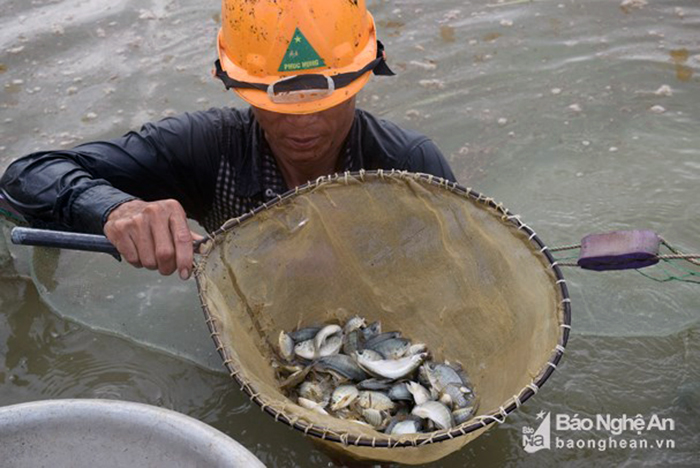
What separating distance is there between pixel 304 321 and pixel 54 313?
5.16 ft

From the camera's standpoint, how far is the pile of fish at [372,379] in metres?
2.45

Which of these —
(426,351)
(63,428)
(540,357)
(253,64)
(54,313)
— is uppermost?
(253,64)

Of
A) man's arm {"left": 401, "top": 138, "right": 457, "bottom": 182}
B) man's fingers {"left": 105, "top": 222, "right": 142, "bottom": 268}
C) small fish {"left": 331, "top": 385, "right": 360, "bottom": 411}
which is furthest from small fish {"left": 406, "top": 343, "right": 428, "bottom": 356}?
man's fingers {"left": 105, "top": 222, "right": 142, "bottom": 268}

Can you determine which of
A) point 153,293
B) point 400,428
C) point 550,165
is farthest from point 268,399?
point 550,165

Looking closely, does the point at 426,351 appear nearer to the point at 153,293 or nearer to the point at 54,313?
the point at 153,293

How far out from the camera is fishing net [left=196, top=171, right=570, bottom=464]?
225 cm

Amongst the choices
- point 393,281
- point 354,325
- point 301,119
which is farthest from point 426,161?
point 354,325

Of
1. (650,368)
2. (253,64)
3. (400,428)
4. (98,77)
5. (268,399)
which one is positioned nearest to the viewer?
(268,399)

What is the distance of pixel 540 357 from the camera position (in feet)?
7.22

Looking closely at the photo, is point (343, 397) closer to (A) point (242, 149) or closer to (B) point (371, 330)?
(B) point (371, 330)

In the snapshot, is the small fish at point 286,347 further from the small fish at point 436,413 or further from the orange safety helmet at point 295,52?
the orange safety helmet at point 295,52

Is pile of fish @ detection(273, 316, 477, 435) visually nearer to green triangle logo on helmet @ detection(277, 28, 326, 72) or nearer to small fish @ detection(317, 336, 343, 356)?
small fish @ detection(317, 336, 343, 356)

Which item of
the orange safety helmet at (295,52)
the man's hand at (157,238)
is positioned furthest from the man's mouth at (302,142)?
the man's hand at (157,238)

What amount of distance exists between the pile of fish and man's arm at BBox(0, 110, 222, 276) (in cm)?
69
